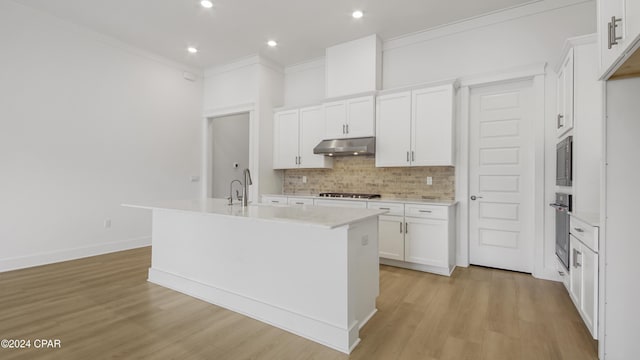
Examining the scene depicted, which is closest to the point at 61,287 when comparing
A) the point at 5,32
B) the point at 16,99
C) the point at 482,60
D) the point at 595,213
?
the point at 16,99

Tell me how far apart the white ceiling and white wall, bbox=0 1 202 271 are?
0.40m

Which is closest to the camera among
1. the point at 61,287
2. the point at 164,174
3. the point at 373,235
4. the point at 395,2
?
the point at 373,235

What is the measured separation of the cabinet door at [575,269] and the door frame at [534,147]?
944mm

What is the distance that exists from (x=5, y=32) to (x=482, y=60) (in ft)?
19.6

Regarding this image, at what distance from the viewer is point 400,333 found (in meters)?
2.21

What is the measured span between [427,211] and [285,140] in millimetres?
2802

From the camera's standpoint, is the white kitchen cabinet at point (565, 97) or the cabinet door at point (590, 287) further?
the white kitchen cabinet at point (565, 97)

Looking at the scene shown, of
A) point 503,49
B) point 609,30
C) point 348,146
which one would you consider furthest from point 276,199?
point 609,30

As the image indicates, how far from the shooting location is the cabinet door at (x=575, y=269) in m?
2.33

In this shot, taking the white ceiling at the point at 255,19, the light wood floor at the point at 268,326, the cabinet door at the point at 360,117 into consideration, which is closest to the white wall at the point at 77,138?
the white ceiling at the point at 255,19

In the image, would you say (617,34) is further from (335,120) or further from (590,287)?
(335,120)

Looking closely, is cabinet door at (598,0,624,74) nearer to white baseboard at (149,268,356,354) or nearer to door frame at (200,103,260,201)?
white baseboard at (149,268,356,354)

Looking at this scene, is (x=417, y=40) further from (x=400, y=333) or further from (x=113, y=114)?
(x=113, y=114)

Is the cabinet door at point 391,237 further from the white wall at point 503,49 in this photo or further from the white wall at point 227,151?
the white wall at point 227,151
